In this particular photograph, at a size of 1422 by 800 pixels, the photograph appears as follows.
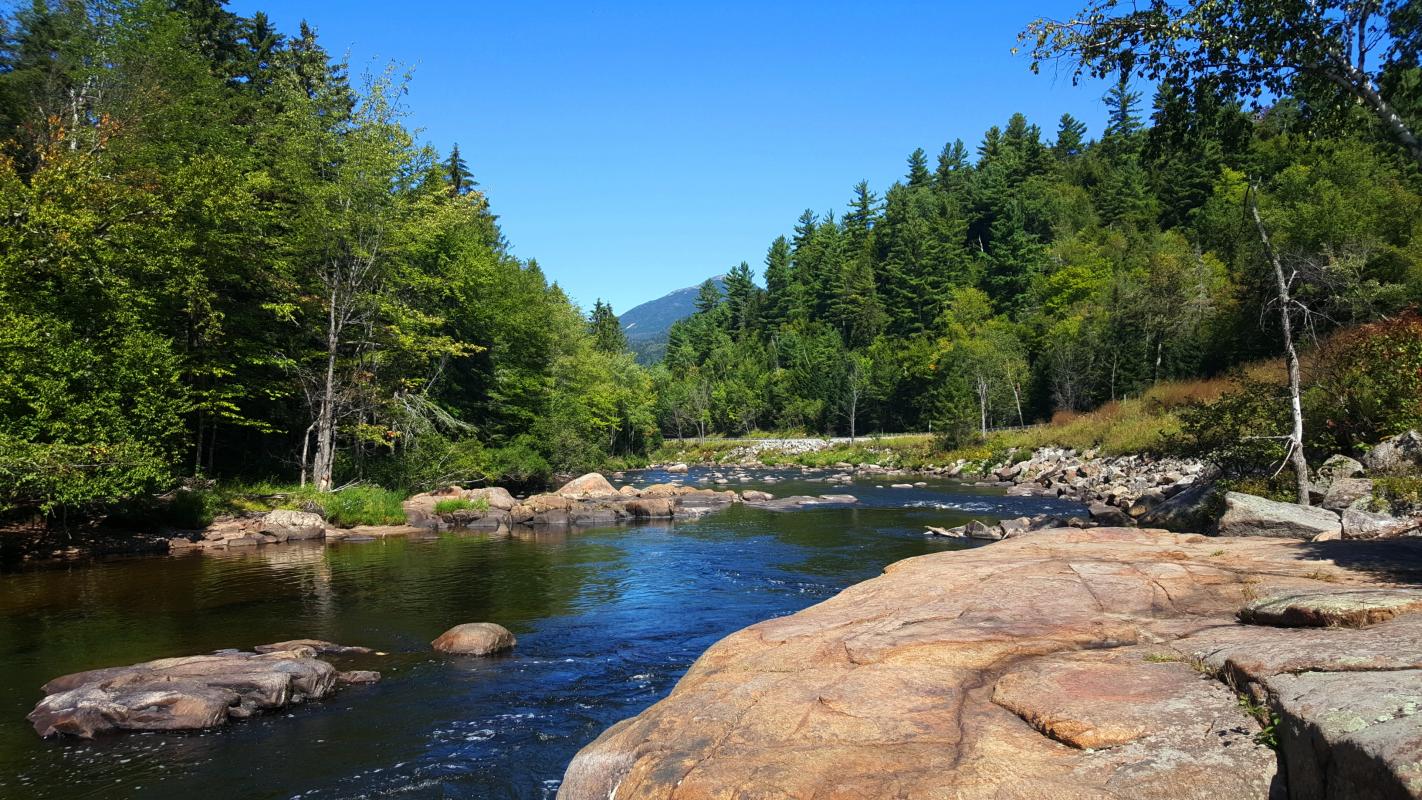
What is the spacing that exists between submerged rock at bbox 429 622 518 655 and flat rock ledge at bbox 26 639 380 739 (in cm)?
167

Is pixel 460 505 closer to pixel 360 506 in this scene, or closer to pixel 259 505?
pixel 360 506

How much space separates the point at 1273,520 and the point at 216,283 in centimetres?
3181

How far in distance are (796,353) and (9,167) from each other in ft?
312

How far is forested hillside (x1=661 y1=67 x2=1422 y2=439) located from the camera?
117ft

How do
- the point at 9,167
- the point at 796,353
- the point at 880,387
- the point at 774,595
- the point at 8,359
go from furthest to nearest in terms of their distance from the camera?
the point at 796,353 < the point at 880,387 < the point at 9,167 < the point at 8,359 < the point at 774,595

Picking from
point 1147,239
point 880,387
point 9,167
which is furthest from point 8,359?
point 1147,239

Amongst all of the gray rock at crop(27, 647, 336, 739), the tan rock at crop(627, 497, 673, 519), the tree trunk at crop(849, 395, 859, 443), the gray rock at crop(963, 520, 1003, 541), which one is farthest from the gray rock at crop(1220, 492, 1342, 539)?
the tree trunk at crop(849, 395, 859, 443)

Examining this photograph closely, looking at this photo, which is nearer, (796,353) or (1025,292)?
(1025,292)

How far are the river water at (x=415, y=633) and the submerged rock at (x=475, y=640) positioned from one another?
265 mm

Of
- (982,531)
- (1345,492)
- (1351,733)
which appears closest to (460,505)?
(982,531)

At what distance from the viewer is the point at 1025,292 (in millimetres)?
95000

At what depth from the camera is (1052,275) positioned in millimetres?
85312

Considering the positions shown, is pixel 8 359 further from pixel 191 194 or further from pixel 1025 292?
pixel 1025 292

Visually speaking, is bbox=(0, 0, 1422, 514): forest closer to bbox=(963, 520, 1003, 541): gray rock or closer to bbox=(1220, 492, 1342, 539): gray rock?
bbox=(1220, 492, 1342, 539): gray rock
